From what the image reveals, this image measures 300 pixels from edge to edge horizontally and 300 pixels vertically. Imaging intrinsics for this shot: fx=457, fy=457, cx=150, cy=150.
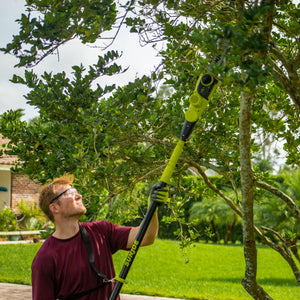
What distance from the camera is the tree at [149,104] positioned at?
3332 mm

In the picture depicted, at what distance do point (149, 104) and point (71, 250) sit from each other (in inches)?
60.6

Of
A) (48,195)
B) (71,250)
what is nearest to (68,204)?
(48,195)

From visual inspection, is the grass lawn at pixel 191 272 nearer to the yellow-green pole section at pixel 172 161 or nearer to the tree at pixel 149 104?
the tree at pixel 149 104

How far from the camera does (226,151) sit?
5223 mm

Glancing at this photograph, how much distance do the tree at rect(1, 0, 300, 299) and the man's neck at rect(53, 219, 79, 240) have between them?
2.24ft

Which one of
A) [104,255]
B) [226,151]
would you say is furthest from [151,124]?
[104,255]

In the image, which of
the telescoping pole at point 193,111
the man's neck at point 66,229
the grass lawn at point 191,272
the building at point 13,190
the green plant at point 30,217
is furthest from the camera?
the building at point 13,190

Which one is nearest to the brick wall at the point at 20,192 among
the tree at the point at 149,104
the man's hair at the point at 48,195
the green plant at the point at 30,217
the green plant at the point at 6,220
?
the green plant at the point at 30,217

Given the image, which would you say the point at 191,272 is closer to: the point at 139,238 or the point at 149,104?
the point at 149,104

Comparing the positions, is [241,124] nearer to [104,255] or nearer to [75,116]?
[75,116]

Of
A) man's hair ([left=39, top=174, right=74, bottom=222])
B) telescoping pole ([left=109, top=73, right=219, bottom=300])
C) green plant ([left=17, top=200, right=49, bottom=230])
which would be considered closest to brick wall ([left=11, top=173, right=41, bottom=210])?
green plant ([left=17, top=200, right=49, bottom=230])

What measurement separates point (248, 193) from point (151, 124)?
1202 mm

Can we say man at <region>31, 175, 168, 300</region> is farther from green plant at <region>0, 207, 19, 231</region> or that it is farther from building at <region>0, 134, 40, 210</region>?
building at <region>0, 134, 40, 210</region>

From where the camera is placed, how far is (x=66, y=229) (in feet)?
10.1
